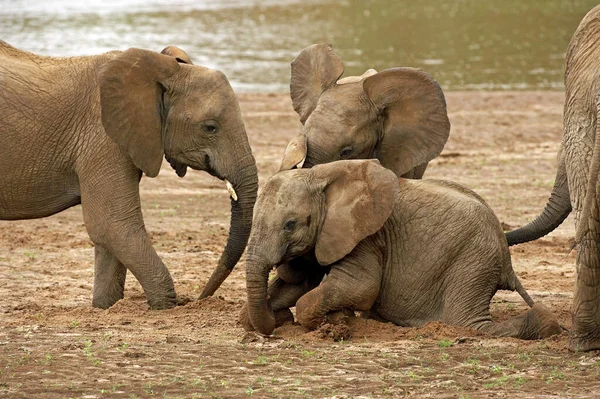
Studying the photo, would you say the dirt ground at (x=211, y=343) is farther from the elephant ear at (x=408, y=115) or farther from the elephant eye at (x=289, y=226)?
the elephant ear at (x=408, y=115)

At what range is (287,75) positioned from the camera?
2056cm

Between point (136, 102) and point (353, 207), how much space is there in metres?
1.72

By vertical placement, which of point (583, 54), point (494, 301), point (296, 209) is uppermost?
point (583, 54)

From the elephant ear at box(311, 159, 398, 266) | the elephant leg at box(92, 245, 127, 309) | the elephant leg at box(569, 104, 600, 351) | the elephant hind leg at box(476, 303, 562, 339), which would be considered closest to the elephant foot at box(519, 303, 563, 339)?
the elephant hind leg at box(476, 303, 562, 339)

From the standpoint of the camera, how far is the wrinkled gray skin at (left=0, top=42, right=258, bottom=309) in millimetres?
8008

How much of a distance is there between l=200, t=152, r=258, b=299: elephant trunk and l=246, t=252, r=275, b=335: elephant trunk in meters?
1.17

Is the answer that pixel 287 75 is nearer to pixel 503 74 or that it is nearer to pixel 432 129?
pixel 503 74

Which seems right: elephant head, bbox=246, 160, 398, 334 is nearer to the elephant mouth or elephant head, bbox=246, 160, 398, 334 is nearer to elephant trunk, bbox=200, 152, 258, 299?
elephant trunk, bbox=200, 152, 258, 299

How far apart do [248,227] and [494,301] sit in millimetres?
1778

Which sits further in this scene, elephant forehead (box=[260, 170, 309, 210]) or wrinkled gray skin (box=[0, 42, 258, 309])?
wrinkled gray skin (box=[0, 42, 258, 309])

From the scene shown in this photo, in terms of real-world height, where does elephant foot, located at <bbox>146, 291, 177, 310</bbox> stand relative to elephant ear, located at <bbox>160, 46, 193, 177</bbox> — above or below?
below

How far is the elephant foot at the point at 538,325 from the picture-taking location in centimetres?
708

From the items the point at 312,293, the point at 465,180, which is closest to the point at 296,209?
the point at 312,293

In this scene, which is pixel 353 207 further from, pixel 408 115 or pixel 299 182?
pixel 408 115
